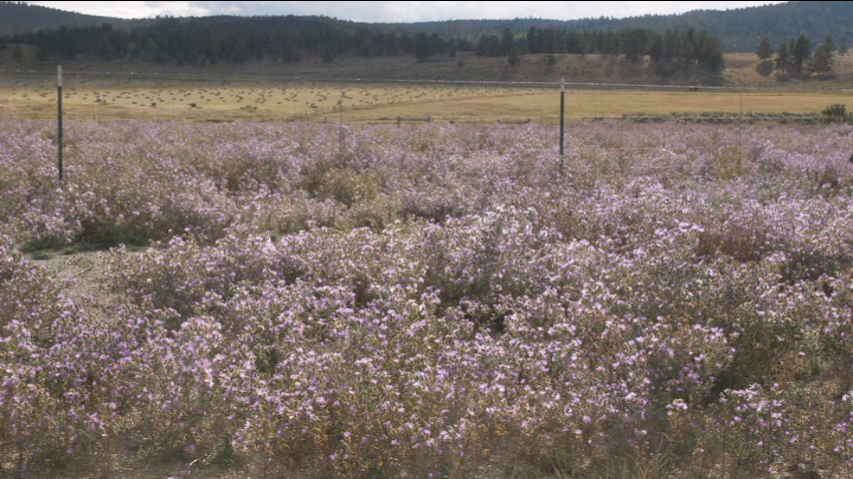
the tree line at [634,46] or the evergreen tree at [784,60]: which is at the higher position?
the tree line at [634,46]

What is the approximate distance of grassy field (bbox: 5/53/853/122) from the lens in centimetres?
4428

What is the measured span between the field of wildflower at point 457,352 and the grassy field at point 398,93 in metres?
7.39

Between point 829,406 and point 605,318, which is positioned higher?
point 605,318

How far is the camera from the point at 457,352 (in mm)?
5305

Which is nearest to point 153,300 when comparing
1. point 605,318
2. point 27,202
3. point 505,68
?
point 605,318

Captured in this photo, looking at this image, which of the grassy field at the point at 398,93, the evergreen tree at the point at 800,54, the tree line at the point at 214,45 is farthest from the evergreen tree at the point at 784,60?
the tree line at the point at 214,45

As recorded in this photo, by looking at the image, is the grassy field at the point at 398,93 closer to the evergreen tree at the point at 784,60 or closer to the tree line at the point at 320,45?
the evergreen tree at the point at 784,60

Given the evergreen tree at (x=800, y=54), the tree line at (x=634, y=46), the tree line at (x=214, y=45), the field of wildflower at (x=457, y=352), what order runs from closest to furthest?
1. the field of wildflower at (x=457, y=352)
2. the evergreen tree at (x=800, y=54)
3. the tree line at (x=634, y=46)
4. the tree line at (x=214, y=45)

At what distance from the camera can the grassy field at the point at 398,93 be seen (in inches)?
1743

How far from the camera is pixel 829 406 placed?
5004 mm

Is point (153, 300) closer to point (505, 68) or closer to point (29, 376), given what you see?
point (29, 376)

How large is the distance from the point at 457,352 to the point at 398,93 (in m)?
94.6

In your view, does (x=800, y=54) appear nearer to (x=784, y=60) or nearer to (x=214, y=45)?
(x=784, y=60)

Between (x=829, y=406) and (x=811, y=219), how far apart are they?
4.06 metres
